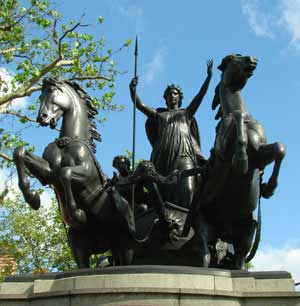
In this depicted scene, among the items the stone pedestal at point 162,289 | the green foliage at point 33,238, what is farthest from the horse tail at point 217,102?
the green foliage at point 33,238

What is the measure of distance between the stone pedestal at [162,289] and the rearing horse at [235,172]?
117 centimetres

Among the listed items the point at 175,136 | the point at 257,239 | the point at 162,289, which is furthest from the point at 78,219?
the point at 257,239

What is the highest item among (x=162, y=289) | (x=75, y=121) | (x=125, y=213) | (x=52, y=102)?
(x=52, y=102)

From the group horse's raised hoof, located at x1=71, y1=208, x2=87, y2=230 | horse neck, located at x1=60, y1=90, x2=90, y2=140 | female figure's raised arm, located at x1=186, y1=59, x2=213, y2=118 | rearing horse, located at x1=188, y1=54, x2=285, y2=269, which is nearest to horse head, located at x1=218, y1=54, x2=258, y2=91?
rearing horse, located at x1=188, y1=54, x2=285, y2=269

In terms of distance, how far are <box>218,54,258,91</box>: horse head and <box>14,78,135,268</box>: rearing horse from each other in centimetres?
249

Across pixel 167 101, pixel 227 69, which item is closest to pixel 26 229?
pixel 167 101

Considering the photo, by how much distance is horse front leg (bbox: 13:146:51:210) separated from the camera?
9.20 meters

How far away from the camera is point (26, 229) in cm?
3156

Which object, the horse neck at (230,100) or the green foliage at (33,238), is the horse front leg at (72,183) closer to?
the horse neck at (230,100)

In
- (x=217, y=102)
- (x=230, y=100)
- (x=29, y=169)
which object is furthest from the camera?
(x=217, y=102)

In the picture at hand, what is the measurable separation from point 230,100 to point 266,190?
158cm

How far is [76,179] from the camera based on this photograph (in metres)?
9.23

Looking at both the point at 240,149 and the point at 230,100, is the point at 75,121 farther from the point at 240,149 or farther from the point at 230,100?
the point at 240,149

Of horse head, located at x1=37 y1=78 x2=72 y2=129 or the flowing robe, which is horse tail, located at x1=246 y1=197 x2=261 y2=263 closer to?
the flowing robe
